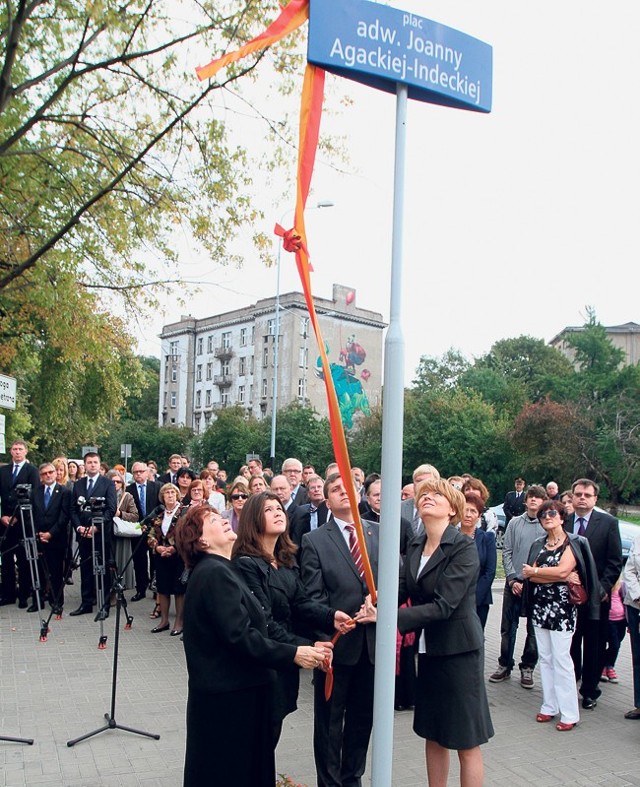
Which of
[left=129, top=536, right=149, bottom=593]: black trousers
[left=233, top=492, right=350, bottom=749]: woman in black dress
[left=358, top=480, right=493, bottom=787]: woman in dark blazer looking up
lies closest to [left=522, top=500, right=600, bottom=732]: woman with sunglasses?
[left=358, top=480, right=493, bottom=787]: woman in dark blazer looking up

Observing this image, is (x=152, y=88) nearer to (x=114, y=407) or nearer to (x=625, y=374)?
(x=114, y=407)

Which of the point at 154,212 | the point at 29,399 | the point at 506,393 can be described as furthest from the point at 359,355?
the point at 154,212

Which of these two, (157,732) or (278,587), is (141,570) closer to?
(157,732)

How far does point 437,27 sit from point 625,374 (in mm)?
38497

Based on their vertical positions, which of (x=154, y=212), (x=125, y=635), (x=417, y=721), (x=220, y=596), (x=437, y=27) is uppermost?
Result: (x=154, y=212)

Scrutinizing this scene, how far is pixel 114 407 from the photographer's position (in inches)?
912

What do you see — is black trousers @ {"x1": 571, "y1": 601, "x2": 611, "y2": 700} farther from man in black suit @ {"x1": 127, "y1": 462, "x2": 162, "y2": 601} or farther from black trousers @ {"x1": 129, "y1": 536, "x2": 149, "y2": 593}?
black trousers @ {"x1": 129, "y1": 536, "x2": 149, "y2": 593}

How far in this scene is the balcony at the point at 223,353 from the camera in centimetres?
8431

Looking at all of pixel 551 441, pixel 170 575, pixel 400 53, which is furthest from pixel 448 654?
pixel 551 441

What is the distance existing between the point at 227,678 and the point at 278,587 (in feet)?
2.91

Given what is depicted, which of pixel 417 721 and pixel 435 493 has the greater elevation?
pixel 435 493

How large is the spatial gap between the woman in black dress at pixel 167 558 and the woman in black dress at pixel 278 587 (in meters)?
5.01

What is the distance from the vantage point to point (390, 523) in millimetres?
3188

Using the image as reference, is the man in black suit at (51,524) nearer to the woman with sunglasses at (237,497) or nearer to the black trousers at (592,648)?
the woman with sunglasses at (237,497)
